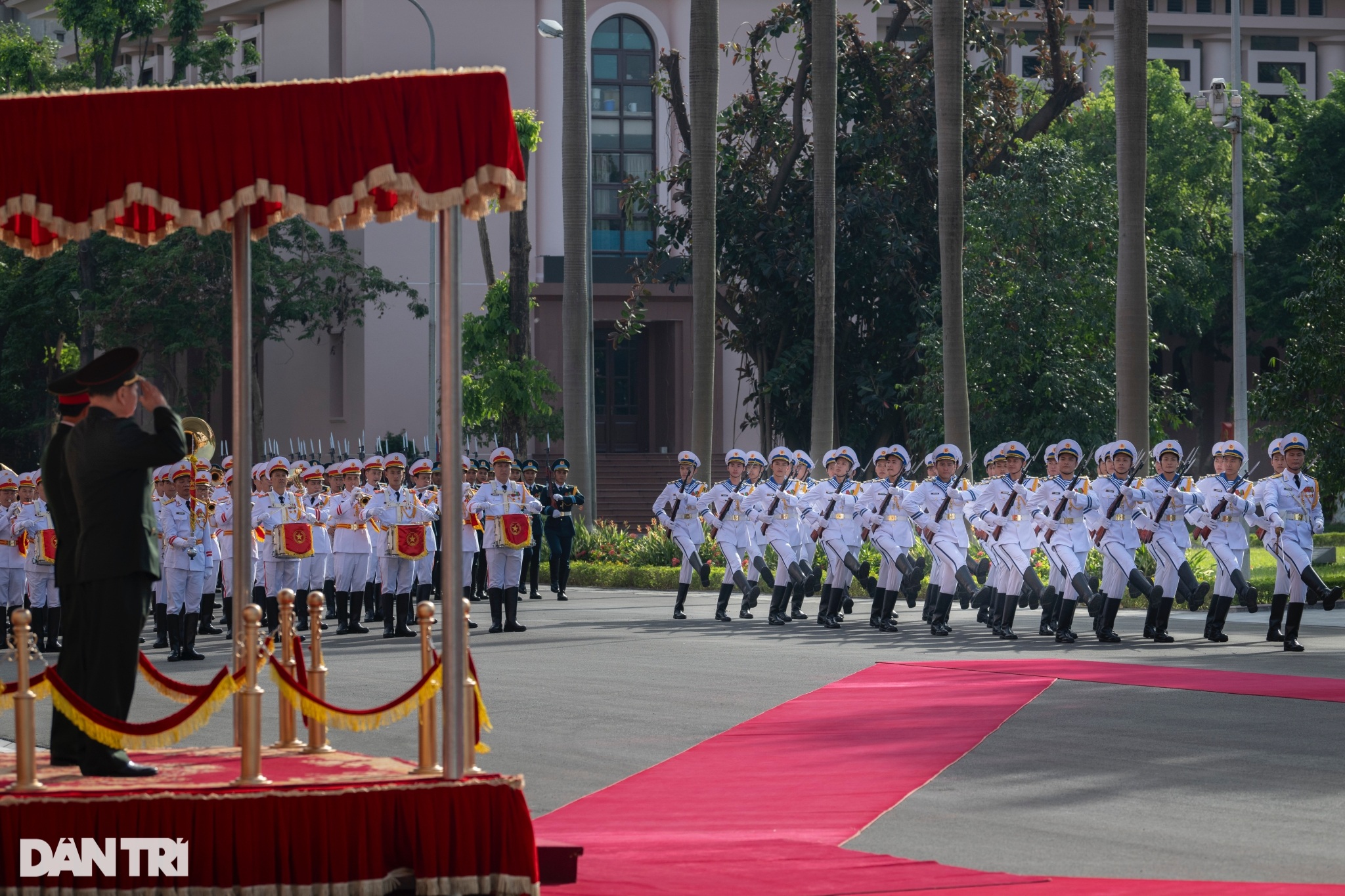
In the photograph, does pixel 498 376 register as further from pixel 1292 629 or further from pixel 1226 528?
pixel 1292 629

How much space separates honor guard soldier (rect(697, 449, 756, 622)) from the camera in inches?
861

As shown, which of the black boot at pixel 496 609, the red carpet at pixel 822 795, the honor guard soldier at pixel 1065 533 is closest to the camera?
the red carpet at pixel 822 795

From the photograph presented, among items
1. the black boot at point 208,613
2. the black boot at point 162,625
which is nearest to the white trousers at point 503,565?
the black boot at point 208,613

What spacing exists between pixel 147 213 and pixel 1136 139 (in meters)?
17.9

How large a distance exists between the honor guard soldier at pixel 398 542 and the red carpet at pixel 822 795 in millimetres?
7048

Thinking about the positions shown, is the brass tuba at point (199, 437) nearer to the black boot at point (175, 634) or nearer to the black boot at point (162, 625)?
the black boot at point (175, 634)

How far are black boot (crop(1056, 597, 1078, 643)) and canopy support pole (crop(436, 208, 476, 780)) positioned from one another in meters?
12.0

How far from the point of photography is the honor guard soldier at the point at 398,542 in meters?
20.5

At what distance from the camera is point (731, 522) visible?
2227 cm

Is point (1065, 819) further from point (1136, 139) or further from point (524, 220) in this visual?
point (524, 220)

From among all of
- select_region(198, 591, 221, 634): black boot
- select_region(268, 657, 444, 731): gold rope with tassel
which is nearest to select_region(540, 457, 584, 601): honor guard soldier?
select_region(198, 591, 221, 634): black boot

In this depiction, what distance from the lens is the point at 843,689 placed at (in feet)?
46.4

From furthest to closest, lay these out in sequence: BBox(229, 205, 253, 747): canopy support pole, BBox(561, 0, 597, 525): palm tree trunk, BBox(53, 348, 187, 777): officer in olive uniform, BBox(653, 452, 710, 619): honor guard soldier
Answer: BBox(561, 0, 597, 525): palm tree trunk
BBox(653, 452, 710, 619): honor guard soldier
BBox(229, 205, 253, 747): canopy support pole
BBox(53, 348, 187, 777): officer in olive uniform

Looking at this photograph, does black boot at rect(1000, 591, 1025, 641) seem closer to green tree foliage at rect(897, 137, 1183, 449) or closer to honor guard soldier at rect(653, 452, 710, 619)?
honor guard soldier at rect(653, 452, 710, 619)
